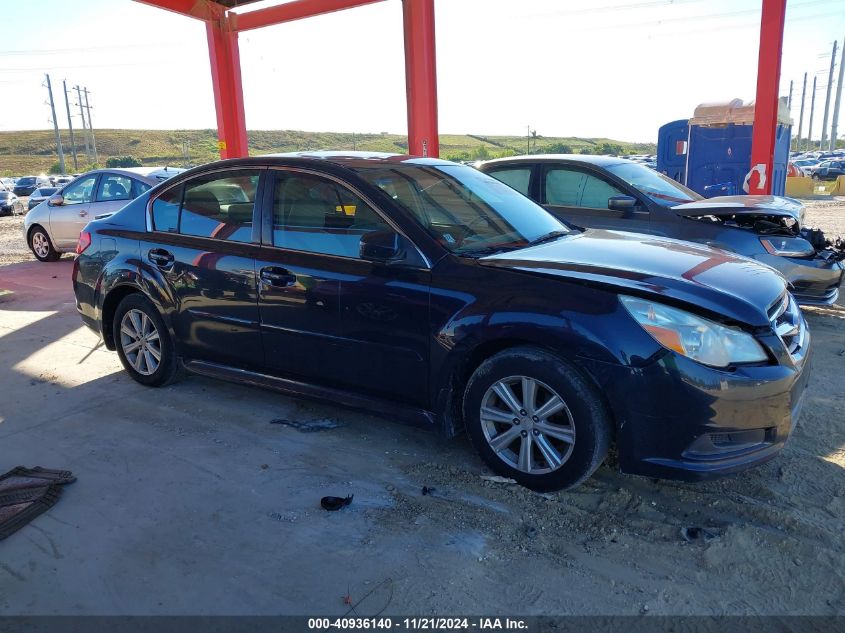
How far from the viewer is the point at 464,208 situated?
406cm

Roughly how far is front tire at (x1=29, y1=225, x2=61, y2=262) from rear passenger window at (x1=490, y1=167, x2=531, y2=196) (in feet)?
28.7

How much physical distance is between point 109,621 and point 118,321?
9.93ft

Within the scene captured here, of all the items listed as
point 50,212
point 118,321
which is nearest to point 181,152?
point 50,212

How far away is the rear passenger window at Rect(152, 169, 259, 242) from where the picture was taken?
170 inches

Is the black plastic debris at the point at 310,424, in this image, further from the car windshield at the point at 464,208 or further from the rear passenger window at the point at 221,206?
the car windshield at the point at 464,208

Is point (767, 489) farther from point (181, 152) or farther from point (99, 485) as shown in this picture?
point (181, 152)

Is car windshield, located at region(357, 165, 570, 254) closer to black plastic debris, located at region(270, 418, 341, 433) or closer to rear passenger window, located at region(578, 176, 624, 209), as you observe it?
black plastic debris, located at region(270, 418, 341, 433)

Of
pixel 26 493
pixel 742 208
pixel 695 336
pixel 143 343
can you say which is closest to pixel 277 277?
pixel 143 343

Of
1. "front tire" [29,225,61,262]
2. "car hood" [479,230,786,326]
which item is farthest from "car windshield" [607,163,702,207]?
"front tire" [29,225,61,262]

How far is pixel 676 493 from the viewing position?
3303 mm

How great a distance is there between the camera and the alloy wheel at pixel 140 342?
16.1 ft

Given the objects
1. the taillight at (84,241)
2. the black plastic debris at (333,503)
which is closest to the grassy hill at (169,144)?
the taillight at (84,241)

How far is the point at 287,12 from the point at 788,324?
37.1ft

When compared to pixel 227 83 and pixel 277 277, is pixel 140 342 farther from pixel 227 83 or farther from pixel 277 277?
pixel 227 83
